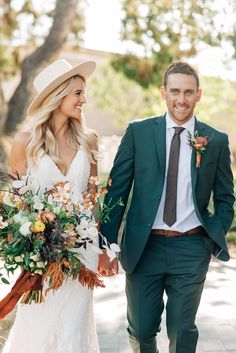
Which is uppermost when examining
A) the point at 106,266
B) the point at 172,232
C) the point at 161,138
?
the point at 161,138

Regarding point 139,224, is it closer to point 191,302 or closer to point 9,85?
point 191,302

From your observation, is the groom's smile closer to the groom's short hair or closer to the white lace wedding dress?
the groom's short hair

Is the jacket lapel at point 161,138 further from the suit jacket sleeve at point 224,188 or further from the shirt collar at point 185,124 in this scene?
the suit jacket sleeve at point 224,188

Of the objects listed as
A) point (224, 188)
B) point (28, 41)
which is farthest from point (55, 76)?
point (28, 41)

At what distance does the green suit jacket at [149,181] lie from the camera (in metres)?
4.37

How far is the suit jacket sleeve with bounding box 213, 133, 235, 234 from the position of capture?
179 inches

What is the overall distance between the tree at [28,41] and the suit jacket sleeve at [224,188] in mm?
11595

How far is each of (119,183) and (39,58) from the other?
12.7 m

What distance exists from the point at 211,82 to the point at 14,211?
29031 millimetres

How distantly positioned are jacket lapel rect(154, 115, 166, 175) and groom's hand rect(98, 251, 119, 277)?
679 mm

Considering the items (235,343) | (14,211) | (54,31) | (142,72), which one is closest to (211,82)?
(142,72)

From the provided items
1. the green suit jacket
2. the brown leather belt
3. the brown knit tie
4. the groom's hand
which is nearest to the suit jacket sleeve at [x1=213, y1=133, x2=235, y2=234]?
the green suit jacket

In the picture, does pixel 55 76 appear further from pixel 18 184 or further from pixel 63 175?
pixel 18 184

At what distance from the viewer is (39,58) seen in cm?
1667
